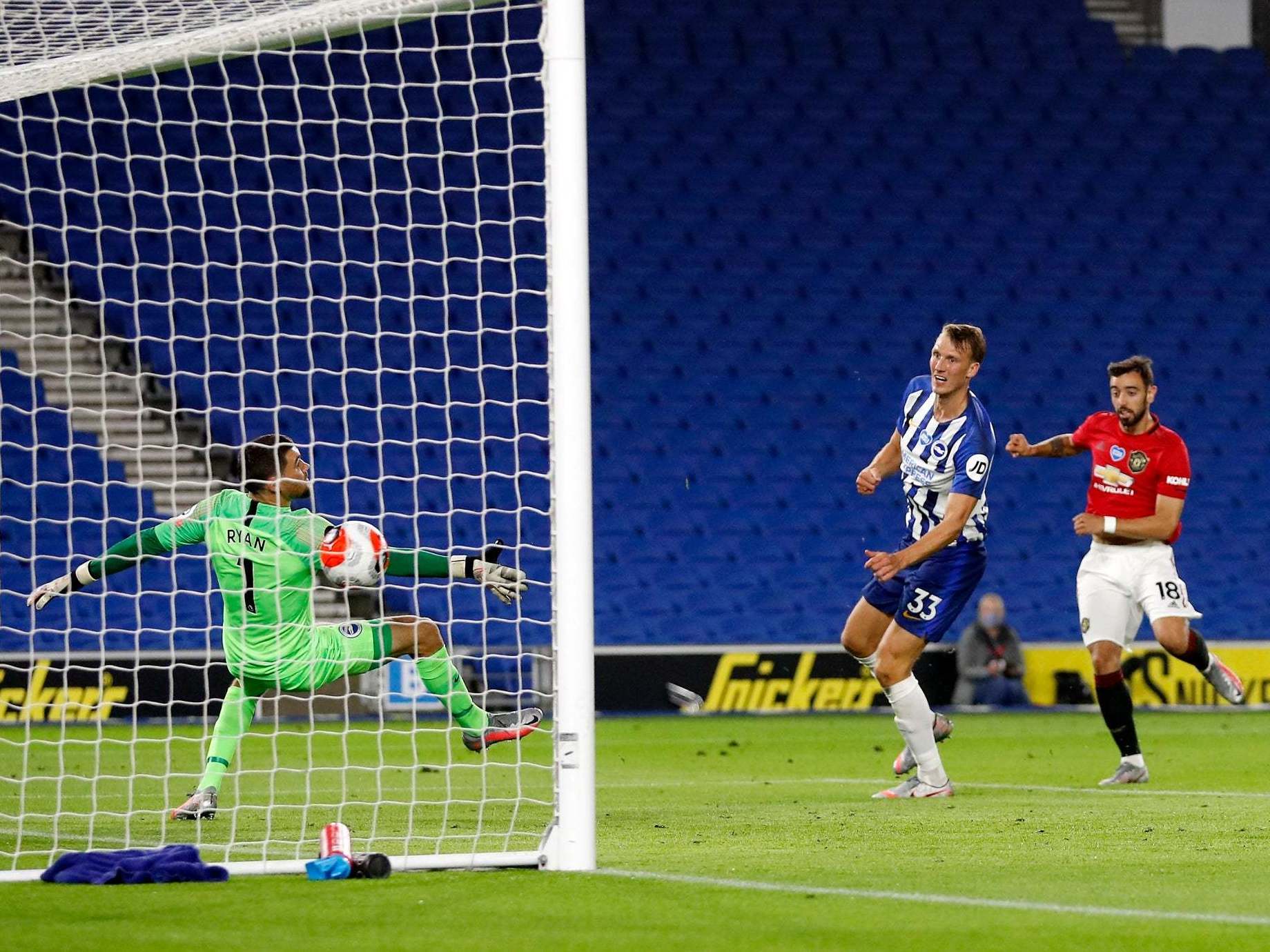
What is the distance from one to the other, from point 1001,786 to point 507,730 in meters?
2.93

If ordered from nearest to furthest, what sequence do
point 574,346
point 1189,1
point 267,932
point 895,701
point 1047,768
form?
point 267,932
point 574,346
point 895,701
point 1047,768
point 1189,1

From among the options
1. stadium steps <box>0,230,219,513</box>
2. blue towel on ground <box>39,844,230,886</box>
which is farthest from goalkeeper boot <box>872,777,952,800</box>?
stadium steps <box>0,230,219,513</box>

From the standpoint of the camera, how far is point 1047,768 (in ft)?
34.8

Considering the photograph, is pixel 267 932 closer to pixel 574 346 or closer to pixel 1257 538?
pixel 574 346

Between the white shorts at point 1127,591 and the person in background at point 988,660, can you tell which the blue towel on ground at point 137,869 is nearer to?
the white shorts at point 1127,591

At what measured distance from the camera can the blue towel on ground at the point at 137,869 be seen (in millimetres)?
5699

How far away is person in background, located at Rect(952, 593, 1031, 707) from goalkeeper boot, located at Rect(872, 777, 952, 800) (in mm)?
7360

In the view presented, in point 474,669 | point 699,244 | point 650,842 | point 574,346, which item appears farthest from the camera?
point 699,244

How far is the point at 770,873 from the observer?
587 centimetres

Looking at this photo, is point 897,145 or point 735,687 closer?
point 735,687

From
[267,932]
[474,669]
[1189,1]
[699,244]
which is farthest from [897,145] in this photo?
[267,932]

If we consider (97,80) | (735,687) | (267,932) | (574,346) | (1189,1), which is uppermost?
(1189,1)

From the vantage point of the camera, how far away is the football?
7.37 meters

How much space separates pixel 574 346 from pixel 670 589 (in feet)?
35.7
